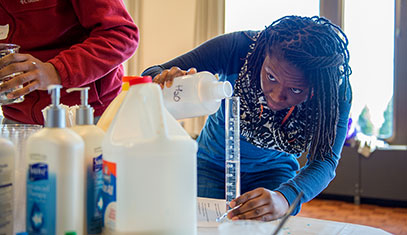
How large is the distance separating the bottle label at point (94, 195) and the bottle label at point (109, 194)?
18 mm

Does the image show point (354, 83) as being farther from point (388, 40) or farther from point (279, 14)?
point (279, 14)

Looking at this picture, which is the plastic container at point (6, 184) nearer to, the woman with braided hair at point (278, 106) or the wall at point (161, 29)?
the woman with braided hair at point (278, 106)

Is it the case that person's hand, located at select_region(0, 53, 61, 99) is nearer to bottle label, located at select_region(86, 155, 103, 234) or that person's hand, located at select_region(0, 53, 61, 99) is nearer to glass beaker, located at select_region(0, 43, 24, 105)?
glass beaker, located at select_region(0, 43, 24, 105)

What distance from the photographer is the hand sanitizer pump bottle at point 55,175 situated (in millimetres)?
501

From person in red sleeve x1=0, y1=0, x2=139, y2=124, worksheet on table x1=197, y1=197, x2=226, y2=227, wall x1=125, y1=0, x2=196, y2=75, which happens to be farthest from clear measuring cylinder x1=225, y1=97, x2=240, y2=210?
wall x1=125, y1=0, x2=196, y2=75

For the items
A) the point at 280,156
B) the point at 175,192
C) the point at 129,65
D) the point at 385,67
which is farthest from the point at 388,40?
the point at 175,192

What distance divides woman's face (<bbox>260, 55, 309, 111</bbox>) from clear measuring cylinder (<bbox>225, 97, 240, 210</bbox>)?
0.51 feet

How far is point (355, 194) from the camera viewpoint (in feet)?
13.0

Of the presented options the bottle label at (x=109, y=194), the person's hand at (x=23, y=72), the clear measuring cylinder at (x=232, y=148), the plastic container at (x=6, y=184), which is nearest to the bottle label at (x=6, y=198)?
the plastic container at (x=6, y=184)

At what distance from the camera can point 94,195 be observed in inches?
22.5

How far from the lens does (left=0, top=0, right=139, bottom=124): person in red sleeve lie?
897 mm

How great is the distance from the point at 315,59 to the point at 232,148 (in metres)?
0.29

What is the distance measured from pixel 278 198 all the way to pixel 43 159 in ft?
1.83

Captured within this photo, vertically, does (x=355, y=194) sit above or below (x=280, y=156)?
below
